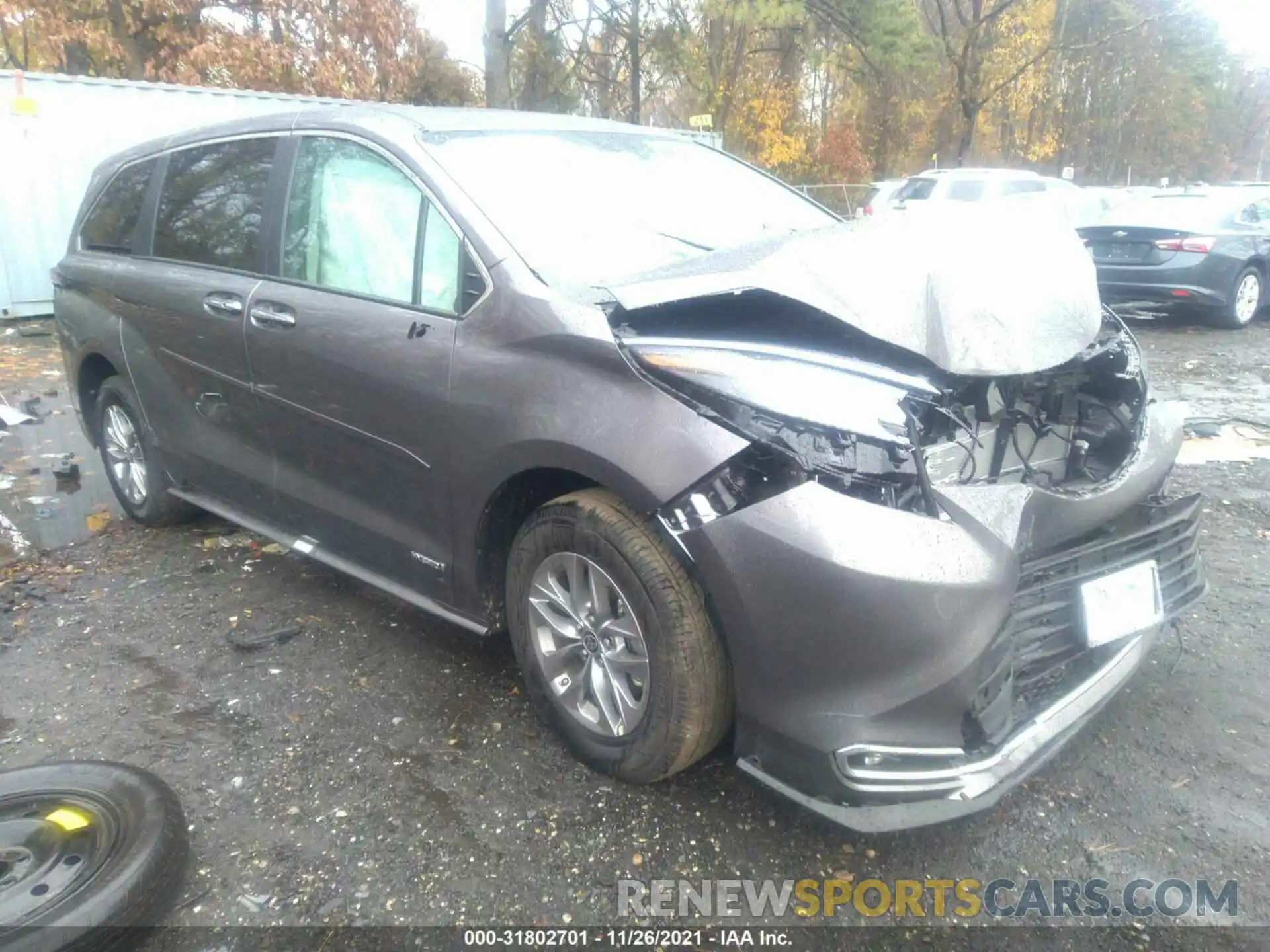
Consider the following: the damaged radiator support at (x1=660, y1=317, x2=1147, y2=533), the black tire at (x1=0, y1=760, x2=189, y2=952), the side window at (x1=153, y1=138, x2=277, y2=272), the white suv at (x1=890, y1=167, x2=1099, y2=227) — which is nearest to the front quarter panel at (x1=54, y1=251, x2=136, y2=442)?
the side window at (x1=153, y1=138, x2=277, y2=272)

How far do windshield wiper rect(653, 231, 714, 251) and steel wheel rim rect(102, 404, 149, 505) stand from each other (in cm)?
280

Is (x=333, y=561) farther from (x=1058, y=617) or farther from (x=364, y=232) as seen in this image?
(x=1058, y=617)

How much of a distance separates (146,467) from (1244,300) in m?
10.7

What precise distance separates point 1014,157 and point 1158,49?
6627mm

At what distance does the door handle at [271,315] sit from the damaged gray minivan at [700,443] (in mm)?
11

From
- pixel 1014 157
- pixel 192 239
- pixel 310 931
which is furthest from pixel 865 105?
pixel 310 931

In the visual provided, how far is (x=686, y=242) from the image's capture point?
125 inches

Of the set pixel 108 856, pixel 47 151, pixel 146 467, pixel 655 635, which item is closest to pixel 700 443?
pixel 655 635

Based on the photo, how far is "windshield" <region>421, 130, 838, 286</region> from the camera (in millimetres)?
2855

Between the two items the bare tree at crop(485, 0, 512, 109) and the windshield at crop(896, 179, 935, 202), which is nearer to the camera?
the bare tree at crop(485, 0, 512, 109)

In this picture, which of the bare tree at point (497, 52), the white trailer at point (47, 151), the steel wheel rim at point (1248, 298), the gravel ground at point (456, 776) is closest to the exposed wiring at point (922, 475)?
the gravel ground at point (456, 776)

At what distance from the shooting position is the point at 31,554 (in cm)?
445

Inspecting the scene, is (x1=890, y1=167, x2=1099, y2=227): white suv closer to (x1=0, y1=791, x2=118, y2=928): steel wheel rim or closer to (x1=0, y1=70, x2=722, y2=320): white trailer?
(x1=0, y1=70, x2=722, y2=320): white trailer

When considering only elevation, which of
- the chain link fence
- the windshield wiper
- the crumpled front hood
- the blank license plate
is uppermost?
the chain link fence
